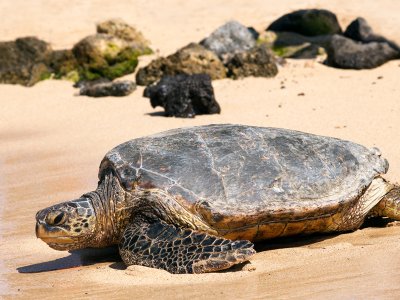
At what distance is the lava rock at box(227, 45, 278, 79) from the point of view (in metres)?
13.5

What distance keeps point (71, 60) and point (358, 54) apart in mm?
5442

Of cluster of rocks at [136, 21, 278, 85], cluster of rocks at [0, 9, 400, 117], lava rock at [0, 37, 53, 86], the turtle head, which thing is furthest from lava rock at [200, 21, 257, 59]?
the turtle head

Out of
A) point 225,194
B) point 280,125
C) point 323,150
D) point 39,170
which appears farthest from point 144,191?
point 280,125

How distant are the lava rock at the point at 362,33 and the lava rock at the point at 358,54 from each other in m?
0.68

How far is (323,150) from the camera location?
→ 5.46m

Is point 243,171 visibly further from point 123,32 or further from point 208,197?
point 123,32

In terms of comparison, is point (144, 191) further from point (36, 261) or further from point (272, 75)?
point (272, 75)

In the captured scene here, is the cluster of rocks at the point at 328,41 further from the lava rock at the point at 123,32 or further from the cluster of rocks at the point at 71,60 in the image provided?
the cluster of rocks at the point at 71,60

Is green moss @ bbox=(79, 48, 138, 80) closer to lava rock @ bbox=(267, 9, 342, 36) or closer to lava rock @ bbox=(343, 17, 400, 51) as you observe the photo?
lava rock @ bbox=(267, 9, 342, 36)

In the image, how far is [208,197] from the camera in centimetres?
496

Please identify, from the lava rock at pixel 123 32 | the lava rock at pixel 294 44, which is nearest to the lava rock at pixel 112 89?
the lava rock at pixel 123 32

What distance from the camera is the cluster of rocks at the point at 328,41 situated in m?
13.5

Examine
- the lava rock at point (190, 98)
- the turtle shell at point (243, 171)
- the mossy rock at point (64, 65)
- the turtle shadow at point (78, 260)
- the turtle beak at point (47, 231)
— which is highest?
the turtle shell at point (243, 171)

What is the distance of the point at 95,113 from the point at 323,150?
6.78 meters
